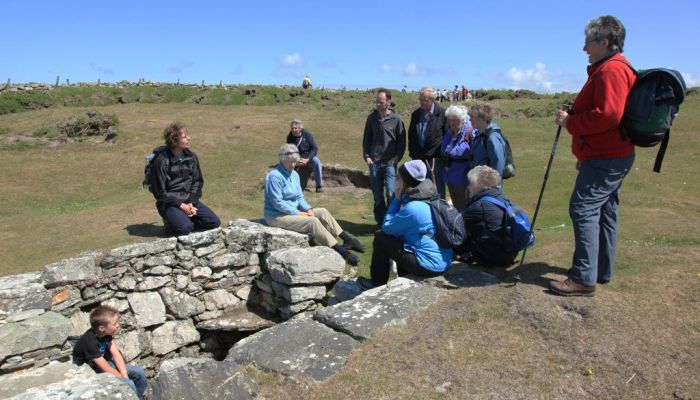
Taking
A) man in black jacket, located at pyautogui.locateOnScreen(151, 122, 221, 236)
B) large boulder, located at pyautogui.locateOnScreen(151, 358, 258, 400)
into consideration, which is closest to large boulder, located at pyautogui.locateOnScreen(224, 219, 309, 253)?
man in black jacket, located at pyautogui.locateOnScreen(151, 122, 221, 236)

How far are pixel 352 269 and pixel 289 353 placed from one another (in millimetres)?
4111

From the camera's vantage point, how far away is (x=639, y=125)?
5.02 m

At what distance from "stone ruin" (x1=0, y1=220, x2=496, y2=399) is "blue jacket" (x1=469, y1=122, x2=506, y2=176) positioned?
164 centimetres

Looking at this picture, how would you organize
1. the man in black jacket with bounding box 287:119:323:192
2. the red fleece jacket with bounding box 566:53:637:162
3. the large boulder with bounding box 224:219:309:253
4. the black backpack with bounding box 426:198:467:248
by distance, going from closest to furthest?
the red fleece jacket with bounding box 566:53:637:162 < the black backpack with bounding box 426:198:467:248 < the large boulder with bounding box 224:219:309:253 < the man in black jacket with bounding box 287:119:323:192

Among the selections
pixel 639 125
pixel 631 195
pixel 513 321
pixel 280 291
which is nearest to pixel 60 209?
pixel 280 291

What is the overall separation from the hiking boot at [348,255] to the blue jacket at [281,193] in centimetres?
88

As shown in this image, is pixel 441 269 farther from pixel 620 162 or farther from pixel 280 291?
pixel 280 291

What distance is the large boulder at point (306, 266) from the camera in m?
8.16

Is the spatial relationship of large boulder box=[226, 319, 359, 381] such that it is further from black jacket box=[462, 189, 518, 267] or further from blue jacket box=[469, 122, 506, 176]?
blue jacket box=[469, 122, 506, 176]

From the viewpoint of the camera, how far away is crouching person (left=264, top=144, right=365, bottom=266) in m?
8.71

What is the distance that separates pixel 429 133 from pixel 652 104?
458cm

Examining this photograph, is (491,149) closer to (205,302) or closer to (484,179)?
(484,179)

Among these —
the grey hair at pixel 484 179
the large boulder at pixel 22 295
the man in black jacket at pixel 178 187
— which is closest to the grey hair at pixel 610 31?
the grey hair at pixel 484 179

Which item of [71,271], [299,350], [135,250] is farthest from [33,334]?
[299,350]
